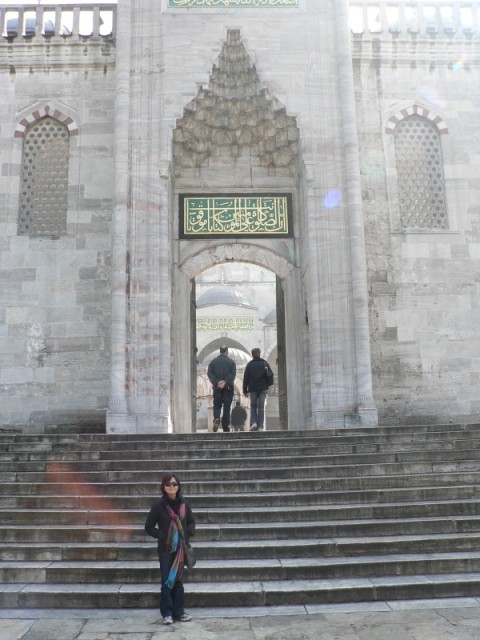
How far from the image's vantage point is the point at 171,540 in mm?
4438

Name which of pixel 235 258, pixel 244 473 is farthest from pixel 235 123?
pixel 244 473

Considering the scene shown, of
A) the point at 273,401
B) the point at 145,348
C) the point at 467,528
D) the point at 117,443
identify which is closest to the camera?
the point at 467,528

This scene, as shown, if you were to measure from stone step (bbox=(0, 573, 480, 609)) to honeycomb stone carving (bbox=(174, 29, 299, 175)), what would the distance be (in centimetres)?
825

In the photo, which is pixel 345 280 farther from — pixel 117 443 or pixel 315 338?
pixel 117 443

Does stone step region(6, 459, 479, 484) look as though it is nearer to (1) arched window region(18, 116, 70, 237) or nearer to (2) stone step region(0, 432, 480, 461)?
(2) stone step region(0, 432, 480, 461)

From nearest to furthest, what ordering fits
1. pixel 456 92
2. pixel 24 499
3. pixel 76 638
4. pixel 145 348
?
pixel 76 638
pixel 24 499
pixel 145 348
pixel 456 92

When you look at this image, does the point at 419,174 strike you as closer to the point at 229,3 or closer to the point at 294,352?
the point at 294,352

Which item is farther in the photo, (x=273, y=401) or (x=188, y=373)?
(x=273, y=401)

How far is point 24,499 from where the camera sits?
21.2 ft

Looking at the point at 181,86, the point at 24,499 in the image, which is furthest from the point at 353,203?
→ the point at 24,499

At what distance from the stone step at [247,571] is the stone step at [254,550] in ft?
0.78

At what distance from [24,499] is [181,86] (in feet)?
24.5

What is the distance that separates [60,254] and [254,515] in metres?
7.08

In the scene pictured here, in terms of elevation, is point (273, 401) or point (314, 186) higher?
point (314, 186)
